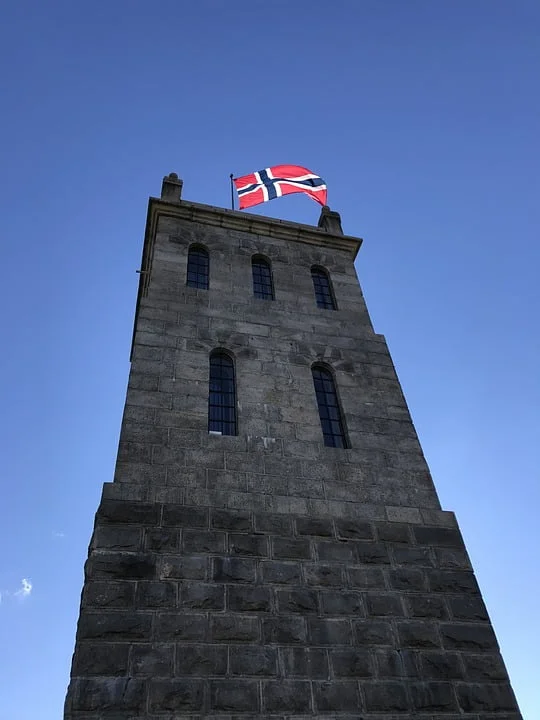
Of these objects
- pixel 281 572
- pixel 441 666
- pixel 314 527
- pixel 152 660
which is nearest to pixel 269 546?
pixel 281 572

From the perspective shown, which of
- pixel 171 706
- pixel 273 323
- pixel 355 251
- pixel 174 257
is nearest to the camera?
pixel 171 706

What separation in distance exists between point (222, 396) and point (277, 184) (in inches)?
385

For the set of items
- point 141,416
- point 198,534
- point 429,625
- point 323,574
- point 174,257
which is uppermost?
point 174,257

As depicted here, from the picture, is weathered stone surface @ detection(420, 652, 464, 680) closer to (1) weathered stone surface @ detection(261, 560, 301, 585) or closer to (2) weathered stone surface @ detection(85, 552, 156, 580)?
(1) weathered stone surface @ detection(261, 560, 301, 585)

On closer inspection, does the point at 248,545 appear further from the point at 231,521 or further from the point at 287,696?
the point at 287,696

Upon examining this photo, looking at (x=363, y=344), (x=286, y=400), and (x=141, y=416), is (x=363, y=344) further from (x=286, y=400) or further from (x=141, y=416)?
(x=141, y=416)

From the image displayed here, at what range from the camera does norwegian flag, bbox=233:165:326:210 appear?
694 inches

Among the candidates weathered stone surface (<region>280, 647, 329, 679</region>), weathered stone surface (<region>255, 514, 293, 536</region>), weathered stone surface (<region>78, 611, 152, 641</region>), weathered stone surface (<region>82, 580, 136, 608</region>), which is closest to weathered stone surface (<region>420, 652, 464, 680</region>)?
weathered stone surface (<region>280, 647, 329, 679</region>)

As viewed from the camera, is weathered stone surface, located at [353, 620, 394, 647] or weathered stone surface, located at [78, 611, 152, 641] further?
weathered stone surface, located at [353, 620, 394, 647]

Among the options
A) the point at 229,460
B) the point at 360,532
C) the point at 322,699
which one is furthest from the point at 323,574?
the point at 229,460

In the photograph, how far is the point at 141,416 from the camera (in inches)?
395

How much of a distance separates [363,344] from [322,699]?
7748 mm

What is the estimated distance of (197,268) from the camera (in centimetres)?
1437

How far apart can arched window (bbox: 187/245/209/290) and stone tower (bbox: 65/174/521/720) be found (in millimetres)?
523
